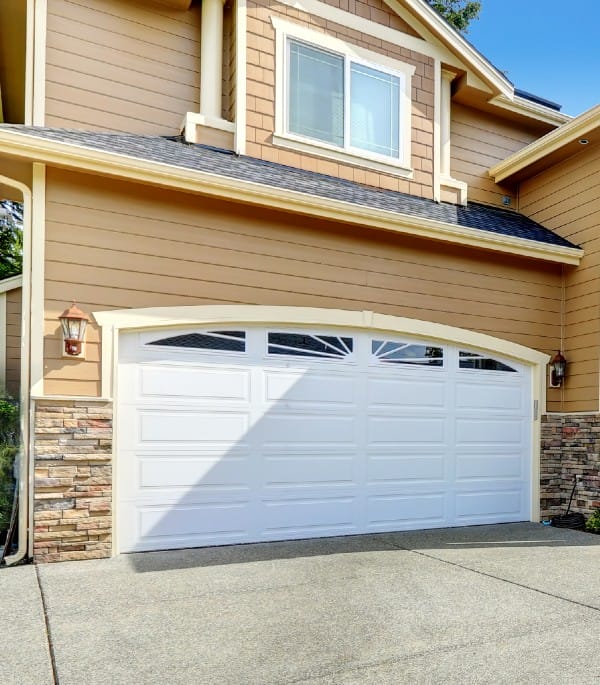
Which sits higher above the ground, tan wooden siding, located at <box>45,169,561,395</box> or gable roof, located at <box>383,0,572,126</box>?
gable roof, located at <box>383,0,572,126</box>

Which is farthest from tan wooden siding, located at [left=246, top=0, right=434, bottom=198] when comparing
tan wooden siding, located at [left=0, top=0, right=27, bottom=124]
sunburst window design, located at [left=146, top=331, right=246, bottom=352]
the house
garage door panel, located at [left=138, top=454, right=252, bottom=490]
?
garage door panel, located at [left=138, top=454, right=252, bottom=490]

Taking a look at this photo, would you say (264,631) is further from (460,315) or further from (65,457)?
(460,315)

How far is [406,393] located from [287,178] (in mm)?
2731

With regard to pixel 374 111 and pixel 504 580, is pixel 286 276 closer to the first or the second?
pixel 374 111

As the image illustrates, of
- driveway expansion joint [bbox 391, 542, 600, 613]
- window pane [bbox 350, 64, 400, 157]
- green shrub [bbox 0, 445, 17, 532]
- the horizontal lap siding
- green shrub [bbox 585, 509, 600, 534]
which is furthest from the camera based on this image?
window pane [bbox 350, 64, 400, 157]

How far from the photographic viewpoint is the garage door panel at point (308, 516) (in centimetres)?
593

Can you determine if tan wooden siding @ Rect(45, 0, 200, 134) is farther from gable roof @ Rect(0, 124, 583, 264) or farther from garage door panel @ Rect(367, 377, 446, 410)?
garage door panel @ Rect(367, 377, 446, 410)

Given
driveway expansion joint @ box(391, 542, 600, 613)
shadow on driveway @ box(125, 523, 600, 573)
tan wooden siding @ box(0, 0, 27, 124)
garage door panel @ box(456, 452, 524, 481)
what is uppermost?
tan wooden siding @ box(0, 0, 27, 124)

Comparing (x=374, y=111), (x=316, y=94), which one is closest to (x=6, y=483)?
(x=316, y=94)

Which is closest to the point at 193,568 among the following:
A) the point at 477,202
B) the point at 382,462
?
the point at 382,462

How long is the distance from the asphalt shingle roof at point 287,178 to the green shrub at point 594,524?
327cm

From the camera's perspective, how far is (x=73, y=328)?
5.12 m

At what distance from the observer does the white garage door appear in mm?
5531

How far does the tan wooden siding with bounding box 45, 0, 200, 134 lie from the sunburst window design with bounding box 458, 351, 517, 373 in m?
4.31
